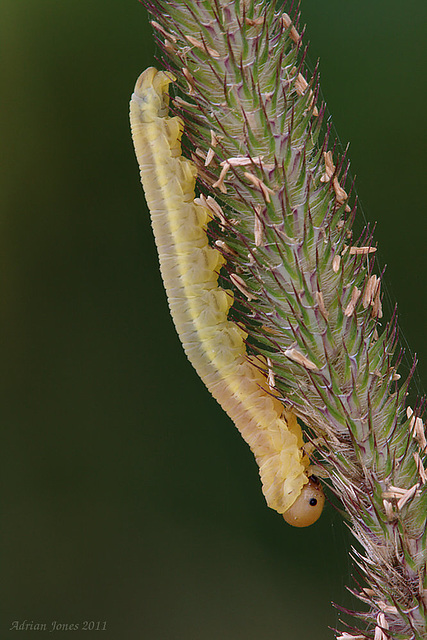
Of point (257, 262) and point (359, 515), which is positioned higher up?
point (257, 262)

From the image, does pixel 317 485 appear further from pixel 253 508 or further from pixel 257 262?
pixel 253 508

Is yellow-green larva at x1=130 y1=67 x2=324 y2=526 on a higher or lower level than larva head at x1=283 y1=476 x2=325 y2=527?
higher

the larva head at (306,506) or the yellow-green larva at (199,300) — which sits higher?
the yellow-green larva at (199,300)

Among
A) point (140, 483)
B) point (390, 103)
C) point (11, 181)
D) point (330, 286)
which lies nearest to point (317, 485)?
point (330, 286)

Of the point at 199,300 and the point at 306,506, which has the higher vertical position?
the point at 199,300
